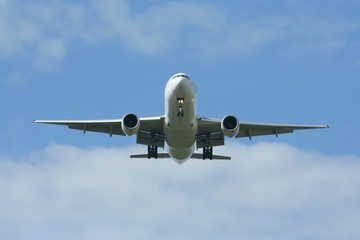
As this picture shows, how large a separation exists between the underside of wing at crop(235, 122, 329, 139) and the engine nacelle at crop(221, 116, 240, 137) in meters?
2.87

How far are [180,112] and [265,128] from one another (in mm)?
7438

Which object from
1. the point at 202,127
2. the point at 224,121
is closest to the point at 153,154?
the point at 202,127

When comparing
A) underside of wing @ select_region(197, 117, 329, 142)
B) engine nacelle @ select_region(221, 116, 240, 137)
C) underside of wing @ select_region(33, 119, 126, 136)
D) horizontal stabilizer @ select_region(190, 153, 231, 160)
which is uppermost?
underside of wing @ select_region(33, 119, 126, 136)

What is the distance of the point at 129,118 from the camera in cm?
3122

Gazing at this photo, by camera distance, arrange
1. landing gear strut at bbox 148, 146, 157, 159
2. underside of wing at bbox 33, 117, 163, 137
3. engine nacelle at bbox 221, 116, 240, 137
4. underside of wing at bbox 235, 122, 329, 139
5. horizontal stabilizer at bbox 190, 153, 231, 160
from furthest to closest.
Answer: horizontal stabilizer at bbox 190, 153, 231, 160 → landing gear strut at bbox 148, 146, 157, 159 → underside of wing at bbox 235, 122, 329, 139 → underside of wing at bbox 33, 117, 163, 137 → engine nacelle at bbox 221, 116, 240, 137

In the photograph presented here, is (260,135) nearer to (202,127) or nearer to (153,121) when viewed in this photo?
(202,127)

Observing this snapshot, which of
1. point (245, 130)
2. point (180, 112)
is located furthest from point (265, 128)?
point (180, 112)

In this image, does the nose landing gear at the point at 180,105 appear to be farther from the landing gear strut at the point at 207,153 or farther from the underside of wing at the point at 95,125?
the landing gear strut at the point at 207,153

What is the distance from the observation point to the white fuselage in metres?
29.5

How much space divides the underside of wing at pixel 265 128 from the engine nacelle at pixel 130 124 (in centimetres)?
654

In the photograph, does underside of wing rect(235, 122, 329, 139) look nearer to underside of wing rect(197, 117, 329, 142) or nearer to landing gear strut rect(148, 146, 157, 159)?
underside of wing rect(197, 117, 329, 142)

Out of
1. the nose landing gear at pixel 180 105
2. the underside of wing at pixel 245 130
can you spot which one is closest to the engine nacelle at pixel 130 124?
the nose landing gear at pixel 180 105

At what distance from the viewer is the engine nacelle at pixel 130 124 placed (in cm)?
3097

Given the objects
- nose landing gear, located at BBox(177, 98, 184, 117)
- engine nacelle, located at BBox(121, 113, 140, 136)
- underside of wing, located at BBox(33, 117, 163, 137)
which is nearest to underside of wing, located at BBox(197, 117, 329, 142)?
underside of wing, located at BBox(33, 117, 163, 137)
